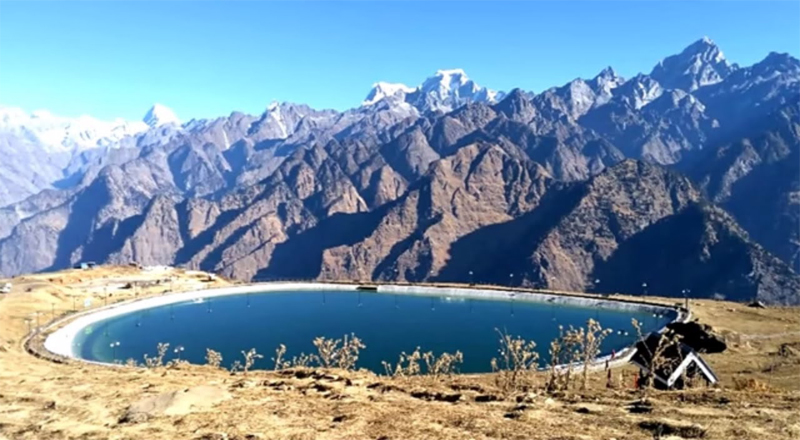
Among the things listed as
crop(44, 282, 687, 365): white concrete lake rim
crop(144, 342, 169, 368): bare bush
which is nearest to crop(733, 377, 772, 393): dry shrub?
crop(144, 342, 169, 368): bare bush

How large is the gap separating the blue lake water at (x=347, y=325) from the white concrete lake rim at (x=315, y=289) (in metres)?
1.56

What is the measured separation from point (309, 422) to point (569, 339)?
42.8 feet

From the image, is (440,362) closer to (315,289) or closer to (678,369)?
(678,369)

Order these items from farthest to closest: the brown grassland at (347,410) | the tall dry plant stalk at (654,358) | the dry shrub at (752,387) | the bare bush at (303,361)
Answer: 1. the bare bush at (303,361)
2. the dry shrub at (752,387)
3. the tall dry plant stalk at (654,358)
4. the brown grassland at (347,410)

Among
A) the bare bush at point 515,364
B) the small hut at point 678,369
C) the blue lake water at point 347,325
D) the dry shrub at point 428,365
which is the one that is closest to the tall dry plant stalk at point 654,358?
the small hut at point 678,369

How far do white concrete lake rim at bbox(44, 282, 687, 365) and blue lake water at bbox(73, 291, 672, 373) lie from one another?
5.12ft

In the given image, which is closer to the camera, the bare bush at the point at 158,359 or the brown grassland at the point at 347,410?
the brown grassland at the point at 347,410

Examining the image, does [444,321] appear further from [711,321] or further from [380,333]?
[711,321]

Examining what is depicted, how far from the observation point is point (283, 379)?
23469 mm

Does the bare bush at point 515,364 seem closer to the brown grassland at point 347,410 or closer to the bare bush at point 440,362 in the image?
the bare bush at point 440,362

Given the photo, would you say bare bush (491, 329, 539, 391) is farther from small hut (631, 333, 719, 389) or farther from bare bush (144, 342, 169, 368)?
bare bush (144, 342, 169, 368)

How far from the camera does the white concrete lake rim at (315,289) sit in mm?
90225

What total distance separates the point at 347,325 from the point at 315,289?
135ft

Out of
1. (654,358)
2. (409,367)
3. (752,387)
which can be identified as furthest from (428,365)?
(752,387)
